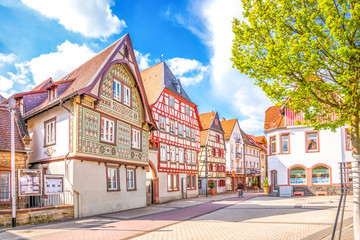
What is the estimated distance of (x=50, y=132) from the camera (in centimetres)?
1917

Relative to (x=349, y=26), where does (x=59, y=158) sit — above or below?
below

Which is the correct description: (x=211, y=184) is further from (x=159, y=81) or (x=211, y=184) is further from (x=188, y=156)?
(x=159, y=81)

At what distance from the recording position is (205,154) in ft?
137

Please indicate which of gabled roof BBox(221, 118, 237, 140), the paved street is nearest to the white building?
the paved street

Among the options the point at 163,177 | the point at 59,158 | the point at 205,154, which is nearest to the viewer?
the point at 59,158

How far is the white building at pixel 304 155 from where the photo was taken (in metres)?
30.2

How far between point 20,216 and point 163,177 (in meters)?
16.0

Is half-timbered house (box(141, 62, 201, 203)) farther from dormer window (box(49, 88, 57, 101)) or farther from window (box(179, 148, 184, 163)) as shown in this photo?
dormer window (box(49, 88, 57, 101))

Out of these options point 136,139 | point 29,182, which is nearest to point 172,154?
point 136,139

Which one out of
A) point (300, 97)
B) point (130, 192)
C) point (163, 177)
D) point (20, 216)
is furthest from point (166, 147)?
point (300, 97)

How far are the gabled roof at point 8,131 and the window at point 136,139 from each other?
6.74 meters

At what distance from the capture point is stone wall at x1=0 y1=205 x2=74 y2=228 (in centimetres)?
1355

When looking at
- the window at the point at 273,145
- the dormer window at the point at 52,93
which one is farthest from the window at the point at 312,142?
the dormer window at the point at 52,93

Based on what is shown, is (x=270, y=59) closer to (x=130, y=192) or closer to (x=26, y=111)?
(x=130, y=192)
